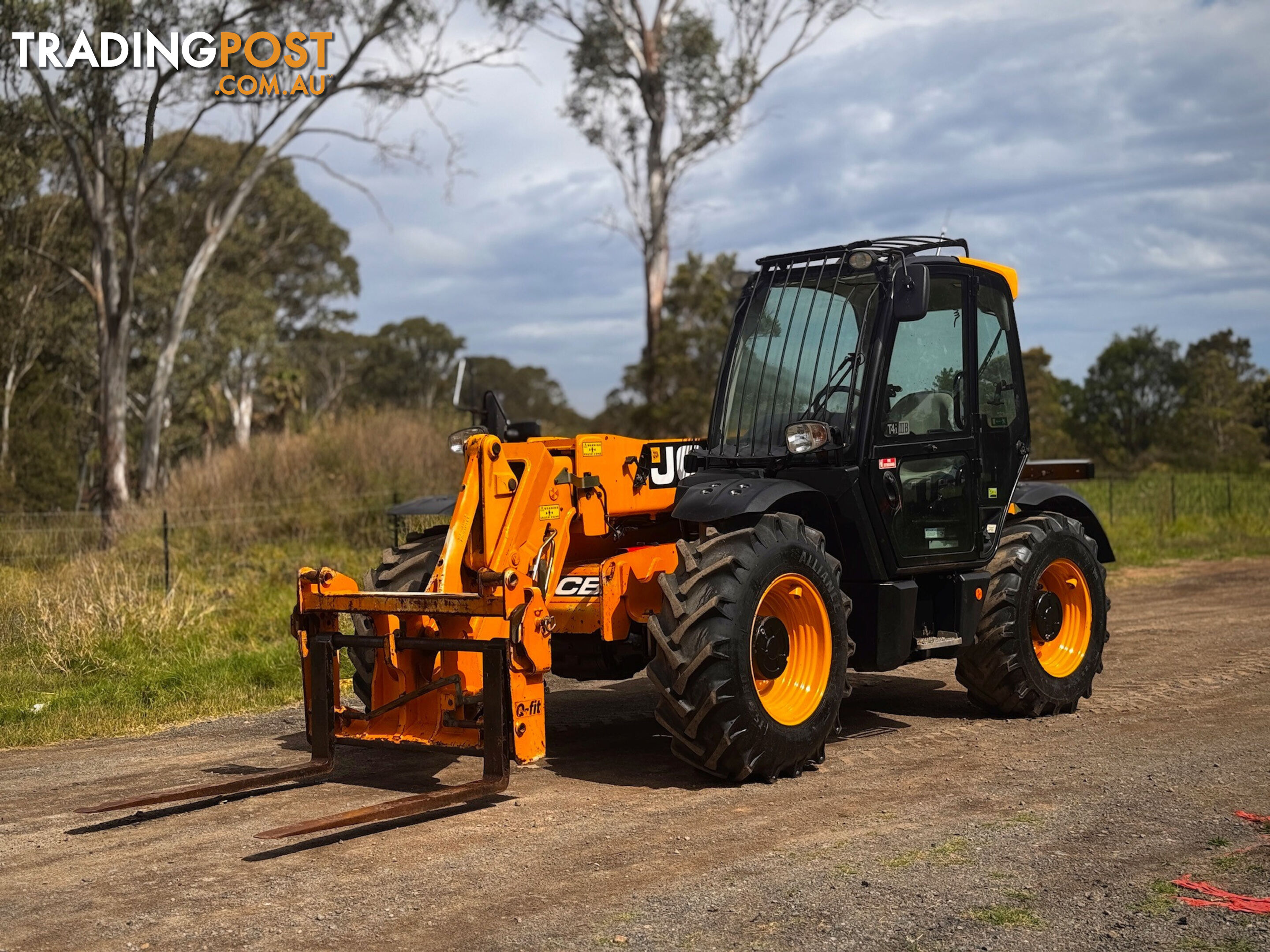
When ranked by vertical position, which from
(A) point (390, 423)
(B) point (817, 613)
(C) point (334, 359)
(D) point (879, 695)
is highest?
(C) point (334, 359)

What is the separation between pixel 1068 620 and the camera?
890 cm

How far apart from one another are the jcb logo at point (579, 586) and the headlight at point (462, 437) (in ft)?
3.06

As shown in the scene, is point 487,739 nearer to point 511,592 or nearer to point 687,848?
point 511,592

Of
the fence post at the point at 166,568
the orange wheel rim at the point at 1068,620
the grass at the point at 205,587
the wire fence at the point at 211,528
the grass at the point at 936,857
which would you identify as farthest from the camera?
the wire fence at the point at 211,528

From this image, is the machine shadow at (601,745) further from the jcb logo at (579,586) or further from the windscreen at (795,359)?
the windscreen at (795,359)

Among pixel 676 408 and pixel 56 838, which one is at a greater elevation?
pixel 676 408

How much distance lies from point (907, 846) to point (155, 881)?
3.12m

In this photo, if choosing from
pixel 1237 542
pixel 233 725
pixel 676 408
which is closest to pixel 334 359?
pixel 676 408

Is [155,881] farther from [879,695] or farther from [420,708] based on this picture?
[879,695]

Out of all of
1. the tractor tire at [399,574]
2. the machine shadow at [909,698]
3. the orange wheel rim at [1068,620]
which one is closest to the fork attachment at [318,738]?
the tractor tire at [399,574]

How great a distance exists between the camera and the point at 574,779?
7129 mm

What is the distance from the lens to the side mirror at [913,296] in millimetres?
7406

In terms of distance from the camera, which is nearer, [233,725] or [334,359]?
[233,725]

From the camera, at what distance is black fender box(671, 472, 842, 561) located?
273 inches
